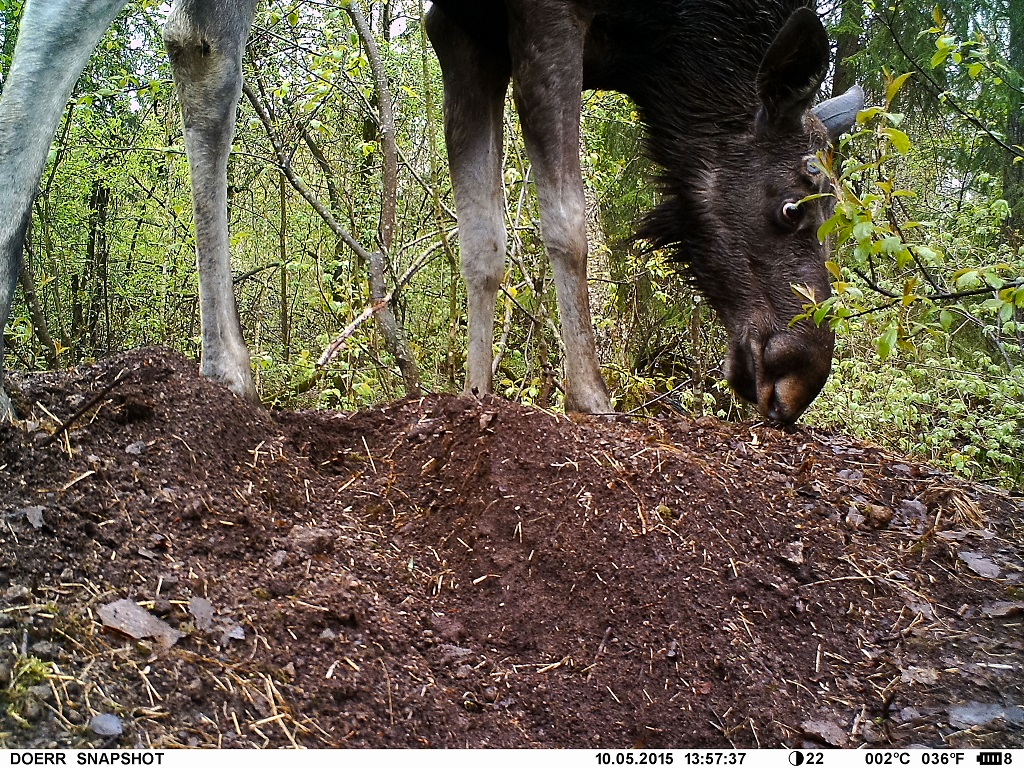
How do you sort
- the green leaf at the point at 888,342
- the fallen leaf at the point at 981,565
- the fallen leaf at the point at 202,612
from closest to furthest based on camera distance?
the fallen leaf at the point at 202,612
the green leaf at the point at 888,342
the fallen leaf at the point at 981,565

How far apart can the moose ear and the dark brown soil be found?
6.50 ft

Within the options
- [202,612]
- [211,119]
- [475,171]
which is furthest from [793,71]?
[202,612]

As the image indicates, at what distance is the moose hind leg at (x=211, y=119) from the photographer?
3.53 metres

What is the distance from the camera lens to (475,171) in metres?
4.62

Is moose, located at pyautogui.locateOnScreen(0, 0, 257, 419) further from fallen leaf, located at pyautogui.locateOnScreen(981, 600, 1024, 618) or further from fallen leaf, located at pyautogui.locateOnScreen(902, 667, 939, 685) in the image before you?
fallen leaf, located at pyautogui.locateOnScreen(981, 600, 1024, 618)

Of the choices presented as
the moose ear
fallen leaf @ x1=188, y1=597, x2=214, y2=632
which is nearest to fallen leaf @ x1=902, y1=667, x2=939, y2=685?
fallen leaf @ x1=188, y1=597, x2=214, y2=632

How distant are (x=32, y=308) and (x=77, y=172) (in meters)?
1.31

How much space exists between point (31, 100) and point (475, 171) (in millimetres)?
2339

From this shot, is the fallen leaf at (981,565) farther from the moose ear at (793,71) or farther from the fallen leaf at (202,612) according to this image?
the fallen leaf at (202,612)

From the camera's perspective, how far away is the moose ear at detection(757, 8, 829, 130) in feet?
13.6

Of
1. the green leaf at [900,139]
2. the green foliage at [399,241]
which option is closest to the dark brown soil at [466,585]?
the green leaf at [900,139]

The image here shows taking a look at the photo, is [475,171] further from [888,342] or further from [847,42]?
[847,42]

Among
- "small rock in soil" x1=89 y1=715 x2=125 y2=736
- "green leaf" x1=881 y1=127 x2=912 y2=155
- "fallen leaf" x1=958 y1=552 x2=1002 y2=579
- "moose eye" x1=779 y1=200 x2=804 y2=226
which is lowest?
"fallen leaf" x1=958 y1=552 x2=1002 y2=579

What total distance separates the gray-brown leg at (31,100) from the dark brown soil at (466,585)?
2.07ft
